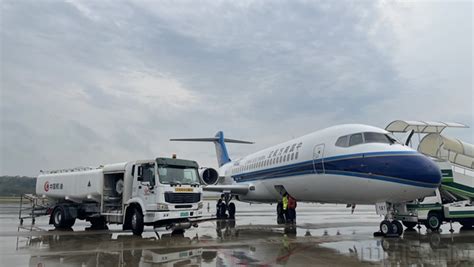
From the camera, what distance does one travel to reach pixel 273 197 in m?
17.8

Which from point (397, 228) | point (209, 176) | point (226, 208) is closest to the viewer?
point (397, 228)

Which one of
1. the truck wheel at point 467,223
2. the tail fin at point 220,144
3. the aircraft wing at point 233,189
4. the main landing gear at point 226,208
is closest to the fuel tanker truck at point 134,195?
the aircraft wing at point 233,189

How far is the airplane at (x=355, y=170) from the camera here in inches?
424

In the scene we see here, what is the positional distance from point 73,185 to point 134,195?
4203mm

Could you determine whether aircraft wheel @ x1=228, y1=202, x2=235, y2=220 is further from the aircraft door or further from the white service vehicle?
the white service vehicle

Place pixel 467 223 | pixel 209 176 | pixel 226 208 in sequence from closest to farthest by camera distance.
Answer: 1. pixel 467 223
2. pixel 209 176
3. pixel 226 208

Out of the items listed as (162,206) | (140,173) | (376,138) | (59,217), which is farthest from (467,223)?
(59,217)

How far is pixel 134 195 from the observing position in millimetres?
13023

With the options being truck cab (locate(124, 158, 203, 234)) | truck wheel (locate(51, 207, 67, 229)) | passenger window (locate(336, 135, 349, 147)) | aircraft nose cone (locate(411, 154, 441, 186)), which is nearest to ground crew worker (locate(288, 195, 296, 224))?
passenger window (locate(336, 135, 349, 147))

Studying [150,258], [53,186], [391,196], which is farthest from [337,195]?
[53,186]

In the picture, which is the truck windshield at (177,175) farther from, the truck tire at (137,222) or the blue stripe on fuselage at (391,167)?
the blue stripe on fuselage at (391,167)

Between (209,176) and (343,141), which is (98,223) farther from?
(343,141)

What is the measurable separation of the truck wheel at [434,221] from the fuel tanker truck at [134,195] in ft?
28.7

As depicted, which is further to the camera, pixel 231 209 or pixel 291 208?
pixel 231 209
